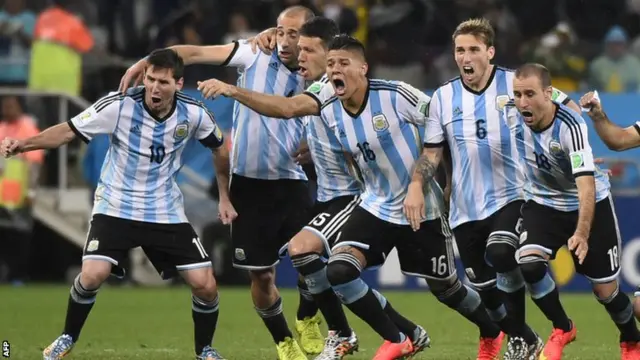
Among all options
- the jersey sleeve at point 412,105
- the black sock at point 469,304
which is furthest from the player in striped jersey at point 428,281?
the jersey sleeve at point 412,105

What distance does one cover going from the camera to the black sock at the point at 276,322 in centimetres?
1048

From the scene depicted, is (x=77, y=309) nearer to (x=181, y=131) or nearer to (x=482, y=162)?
(x=181, y=131)

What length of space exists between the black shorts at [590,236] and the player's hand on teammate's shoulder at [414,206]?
0.76 metres

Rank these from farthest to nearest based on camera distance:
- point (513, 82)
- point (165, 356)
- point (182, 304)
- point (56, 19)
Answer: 1. point (56, 19)
2. point (182, 304)
3. point (165, 356)
4. point (513, 82)

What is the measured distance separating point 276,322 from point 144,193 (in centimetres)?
154

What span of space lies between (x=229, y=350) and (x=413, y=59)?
25.6 feet

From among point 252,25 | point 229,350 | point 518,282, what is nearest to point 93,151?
point 252,25

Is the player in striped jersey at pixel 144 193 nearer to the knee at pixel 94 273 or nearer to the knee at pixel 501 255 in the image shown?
the knee at pixel 94 273

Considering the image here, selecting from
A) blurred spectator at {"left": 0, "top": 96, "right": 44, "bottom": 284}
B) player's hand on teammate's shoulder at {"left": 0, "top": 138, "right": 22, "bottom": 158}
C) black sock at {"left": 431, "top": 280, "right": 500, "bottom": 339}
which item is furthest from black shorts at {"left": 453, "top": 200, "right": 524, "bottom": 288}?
blurred spectator at {"left": 0, "top": 96, "right": 44, "bottom": 284}

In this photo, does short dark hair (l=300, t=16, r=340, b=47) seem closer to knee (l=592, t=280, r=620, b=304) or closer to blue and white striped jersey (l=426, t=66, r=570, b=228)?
blue and white striped jersey (l=426, t=66, r=570, b=228)

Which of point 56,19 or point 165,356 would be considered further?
point 56,19

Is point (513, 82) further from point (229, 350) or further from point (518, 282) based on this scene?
point (229, 350)

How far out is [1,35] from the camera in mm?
19156

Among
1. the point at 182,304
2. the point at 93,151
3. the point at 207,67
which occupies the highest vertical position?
the point at 207,67
